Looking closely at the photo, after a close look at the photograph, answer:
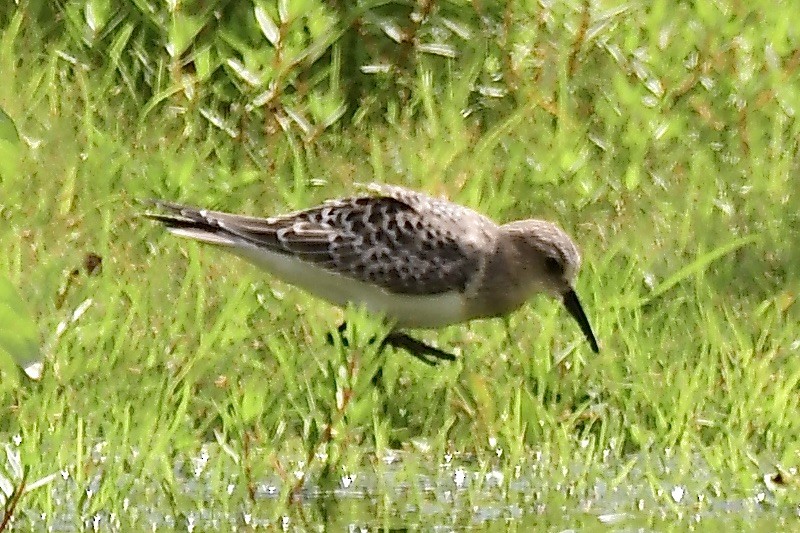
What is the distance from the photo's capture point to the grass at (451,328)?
15.9ft

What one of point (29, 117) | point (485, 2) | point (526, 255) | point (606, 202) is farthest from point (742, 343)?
point (29, 117)

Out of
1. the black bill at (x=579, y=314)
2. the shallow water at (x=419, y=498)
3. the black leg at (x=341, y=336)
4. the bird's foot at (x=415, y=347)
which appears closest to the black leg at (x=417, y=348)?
the bird's foot at (x=415, y=347)

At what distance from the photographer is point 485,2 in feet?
25.1

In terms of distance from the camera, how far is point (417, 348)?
5.70 m

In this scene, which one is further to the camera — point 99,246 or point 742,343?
point 99,246

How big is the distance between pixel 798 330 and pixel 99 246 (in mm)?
2442

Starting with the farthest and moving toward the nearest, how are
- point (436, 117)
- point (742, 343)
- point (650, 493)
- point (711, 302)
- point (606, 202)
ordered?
point (436, 117) < point (606, 202) < point (711, 302) < point (742, 343) < point (650, 493)

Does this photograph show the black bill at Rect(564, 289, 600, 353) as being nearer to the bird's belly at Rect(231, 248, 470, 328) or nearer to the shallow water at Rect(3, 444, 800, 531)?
the bird's belly at Rect(231, 248, 470, 328)

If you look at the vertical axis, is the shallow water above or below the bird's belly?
below

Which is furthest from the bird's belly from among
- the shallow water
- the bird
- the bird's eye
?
the shallow water

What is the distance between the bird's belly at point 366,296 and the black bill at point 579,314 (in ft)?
1.22

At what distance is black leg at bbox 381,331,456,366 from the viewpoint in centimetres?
568

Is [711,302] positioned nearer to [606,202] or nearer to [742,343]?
[742,343]

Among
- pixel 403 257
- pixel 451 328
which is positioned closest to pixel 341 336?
pixel 403 257
